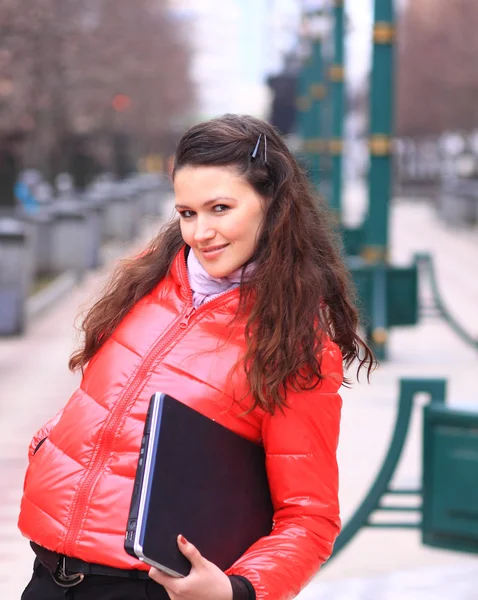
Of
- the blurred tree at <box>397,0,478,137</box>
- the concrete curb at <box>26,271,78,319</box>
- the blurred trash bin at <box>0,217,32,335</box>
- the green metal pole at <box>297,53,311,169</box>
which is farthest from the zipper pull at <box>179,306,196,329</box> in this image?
the blurred tree at <box>397,0,478,137</box>

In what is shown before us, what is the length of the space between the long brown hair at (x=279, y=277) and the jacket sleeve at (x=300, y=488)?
0.03 m

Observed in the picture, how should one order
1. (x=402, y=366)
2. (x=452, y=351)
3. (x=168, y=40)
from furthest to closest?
1. (x=168, y=40)
2. (x=452, y=351)
3. (x=402, y=366)

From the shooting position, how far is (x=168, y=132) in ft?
206

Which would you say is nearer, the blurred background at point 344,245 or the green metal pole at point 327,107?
the blurred background at point 344,245

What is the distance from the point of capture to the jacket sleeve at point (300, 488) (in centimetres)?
202

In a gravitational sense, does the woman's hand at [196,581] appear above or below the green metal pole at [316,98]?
above

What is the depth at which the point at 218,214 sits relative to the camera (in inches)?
83.4

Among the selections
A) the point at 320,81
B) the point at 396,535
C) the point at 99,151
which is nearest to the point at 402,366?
the point at 396,535

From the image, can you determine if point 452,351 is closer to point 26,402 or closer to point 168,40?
point 26,402

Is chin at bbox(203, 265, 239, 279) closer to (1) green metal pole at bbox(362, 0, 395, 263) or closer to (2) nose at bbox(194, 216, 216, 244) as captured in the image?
(2) nose at bbox(194, 216, 216, 244)

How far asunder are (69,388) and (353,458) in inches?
131

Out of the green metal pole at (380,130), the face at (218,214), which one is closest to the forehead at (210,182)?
the face at (218,214)

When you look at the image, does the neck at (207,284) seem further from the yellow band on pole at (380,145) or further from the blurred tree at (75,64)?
the blurred tree at (75,64)

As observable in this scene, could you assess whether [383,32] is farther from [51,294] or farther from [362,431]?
[51,294]
